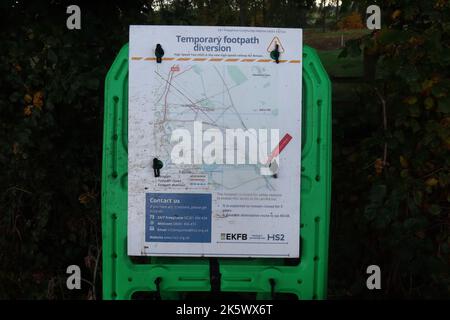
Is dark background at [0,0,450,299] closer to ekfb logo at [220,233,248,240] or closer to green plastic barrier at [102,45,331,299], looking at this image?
green plastic barrier at [102,45,331,299]

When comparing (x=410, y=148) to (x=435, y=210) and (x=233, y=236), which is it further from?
(x=233, y=236)

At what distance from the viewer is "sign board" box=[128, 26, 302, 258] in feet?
10.0

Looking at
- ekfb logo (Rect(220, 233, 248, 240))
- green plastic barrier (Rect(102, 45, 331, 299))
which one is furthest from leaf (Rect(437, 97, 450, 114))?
ekfb logo (Rect(220, 233, 248, 240))

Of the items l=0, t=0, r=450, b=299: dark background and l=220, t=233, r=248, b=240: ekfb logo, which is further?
l=0, t=0, r=450, b=299: dark background

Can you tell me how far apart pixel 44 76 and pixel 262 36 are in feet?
5.29

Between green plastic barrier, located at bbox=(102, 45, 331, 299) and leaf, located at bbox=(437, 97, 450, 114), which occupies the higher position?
leaf, located at bbox=(437, 97, 450, 114)

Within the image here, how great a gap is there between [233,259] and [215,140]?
608mm

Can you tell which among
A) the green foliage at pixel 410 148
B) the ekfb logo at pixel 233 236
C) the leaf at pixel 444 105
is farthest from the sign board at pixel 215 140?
the leaf at pixel 444 105

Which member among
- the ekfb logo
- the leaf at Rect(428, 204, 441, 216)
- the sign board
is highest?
the sign board

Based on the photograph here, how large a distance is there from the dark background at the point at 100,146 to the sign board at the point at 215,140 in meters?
0.80

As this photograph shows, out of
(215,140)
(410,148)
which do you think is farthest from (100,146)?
(410,148)

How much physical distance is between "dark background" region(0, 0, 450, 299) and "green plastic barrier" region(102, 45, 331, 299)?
62 centimetres

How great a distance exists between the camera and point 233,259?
3.17 m

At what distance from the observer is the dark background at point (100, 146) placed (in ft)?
11.8
